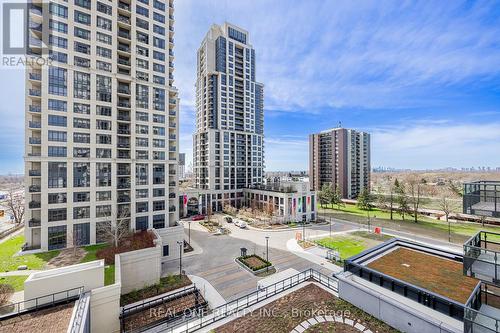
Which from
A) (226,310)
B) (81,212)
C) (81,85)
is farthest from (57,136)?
(226,310)

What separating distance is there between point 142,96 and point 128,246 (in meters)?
24.0

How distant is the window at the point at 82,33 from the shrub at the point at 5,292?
3233 centimetres

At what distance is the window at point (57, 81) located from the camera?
97.5ft

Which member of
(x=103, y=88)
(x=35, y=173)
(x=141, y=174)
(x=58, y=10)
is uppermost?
(x=58, y=10)

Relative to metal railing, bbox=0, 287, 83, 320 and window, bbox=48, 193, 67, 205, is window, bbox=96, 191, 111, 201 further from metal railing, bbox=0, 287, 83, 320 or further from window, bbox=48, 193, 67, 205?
metal railing, bbox=0, 287, 83, 320

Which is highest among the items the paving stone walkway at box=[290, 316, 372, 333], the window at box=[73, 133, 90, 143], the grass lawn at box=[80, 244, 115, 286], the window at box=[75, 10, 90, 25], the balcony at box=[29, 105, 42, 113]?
the window at box=[75, 10, 90, 25]

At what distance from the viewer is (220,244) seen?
122 ft

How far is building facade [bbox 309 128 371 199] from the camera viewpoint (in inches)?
3420

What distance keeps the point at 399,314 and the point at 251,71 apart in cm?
7547

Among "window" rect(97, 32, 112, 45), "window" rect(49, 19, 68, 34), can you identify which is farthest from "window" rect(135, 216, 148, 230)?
"window" rect(49, 19, 68, 34)

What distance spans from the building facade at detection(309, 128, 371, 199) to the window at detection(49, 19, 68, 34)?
84.4m

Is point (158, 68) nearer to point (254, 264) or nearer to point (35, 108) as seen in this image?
point (35, 108)

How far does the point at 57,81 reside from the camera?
30062mm

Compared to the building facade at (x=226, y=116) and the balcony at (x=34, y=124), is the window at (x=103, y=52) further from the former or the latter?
the building facade at (x=226, y=116)
